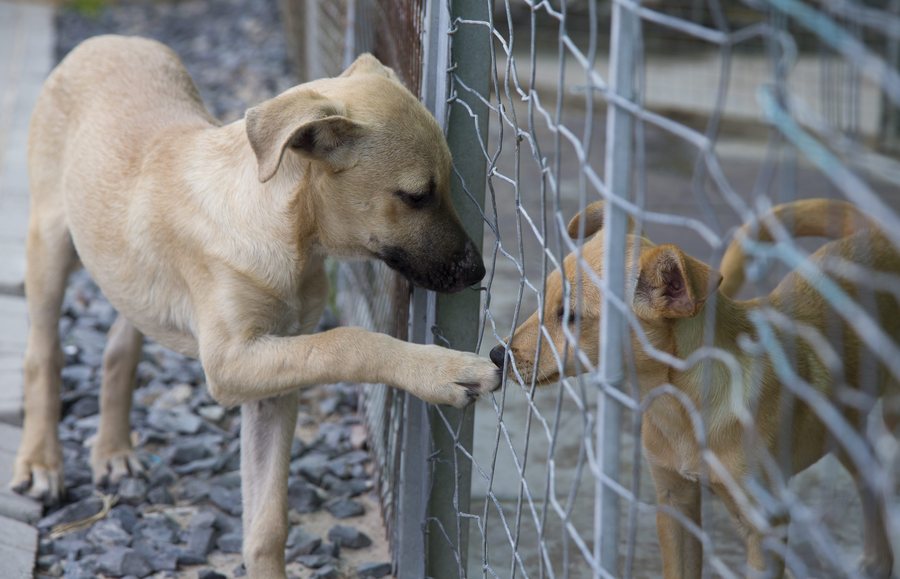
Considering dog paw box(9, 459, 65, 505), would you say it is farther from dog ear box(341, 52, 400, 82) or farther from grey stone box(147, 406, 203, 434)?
dog ear box(341, 52, 400, 82)

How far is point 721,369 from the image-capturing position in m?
3.00

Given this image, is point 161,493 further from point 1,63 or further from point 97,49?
point 1,63

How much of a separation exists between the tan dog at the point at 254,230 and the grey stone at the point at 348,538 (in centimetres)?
51

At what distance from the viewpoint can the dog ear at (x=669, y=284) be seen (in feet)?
8.62

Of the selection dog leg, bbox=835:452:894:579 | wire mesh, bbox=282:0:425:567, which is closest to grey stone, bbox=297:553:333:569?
wire mesh, bbox=282:0:425:567

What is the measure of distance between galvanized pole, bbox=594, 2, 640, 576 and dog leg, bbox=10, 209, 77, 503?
2.90 metres

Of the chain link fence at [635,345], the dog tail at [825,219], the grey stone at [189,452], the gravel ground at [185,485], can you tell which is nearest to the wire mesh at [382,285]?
the chain link fence at [635,345]

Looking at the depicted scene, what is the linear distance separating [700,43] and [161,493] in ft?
28.6

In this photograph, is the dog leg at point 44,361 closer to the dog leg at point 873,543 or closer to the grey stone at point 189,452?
the grey stone at point 189,452

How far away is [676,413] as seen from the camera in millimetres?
3061

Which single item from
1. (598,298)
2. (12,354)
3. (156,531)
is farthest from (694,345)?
(12,354)

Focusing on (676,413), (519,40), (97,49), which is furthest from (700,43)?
(676,413)

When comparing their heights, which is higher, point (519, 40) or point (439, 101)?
point (519, 40)

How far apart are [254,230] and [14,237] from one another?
3953 mm
